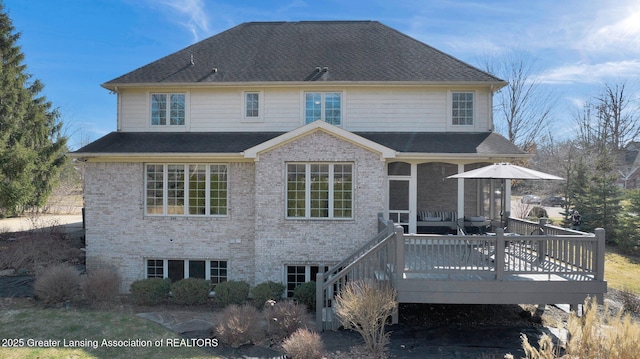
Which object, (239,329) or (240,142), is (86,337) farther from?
(240,142)

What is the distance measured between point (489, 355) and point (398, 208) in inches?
232

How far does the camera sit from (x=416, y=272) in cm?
759

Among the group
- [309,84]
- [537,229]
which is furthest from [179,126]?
[537,229]

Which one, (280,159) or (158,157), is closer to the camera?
(280,159)

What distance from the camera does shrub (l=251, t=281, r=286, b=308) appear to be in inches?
380

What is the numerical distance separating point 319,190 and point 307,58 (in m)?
6.00

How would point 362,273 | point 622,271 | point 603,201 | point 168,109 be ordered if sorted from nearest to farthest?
point 362,273 → point 168,109 → point 622,271 → point 603,201

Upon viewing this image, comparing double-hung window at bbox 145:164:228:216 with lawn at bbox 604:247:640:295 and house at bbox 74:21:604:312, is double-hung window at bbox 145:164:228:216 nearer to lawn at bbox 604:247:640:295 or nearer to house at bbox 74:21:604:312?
house at bbox 74:21:604:312

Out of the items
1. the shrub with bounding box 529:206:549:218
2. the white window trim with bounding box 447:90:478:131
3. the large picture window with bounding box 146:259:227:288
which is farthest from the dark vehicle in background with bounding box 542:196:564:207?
the large picture window with bounding box 146:259:227:288

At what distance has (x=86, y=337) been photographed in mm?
7469

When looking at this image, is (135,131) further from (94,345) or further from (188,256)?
(94,345)

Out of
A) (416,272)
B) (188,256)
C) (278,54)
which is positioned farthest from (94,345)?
(278,54)

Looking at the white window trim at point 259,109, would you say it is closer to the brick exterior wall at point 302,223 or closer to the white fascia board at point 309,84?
the white fascia board at point 309,84

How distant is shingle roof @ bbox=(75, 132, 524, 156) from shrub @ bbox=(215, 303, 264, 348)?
528 cm
